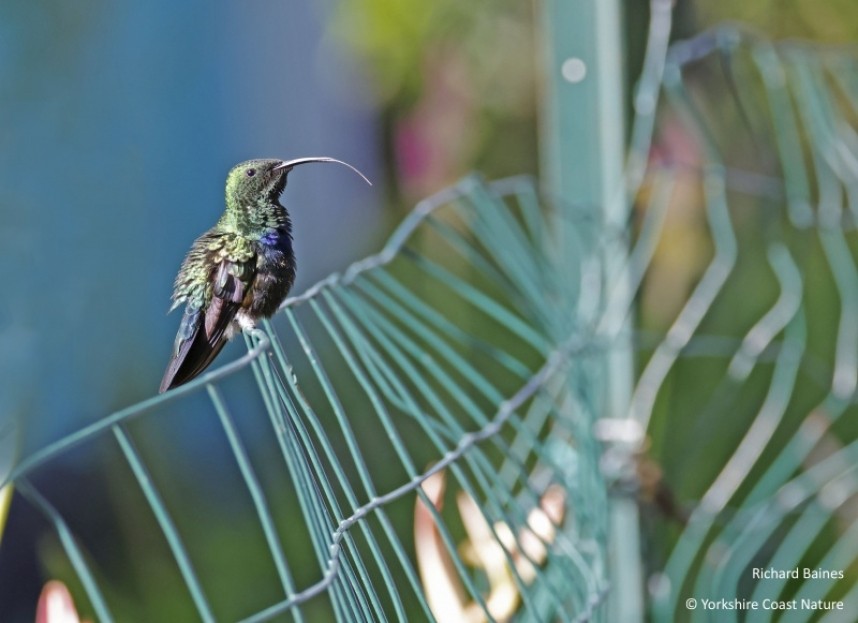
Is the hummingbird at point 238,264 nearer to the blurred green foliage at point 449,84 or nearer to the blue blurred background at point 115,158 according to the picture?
the blue blurred background at point 115,158

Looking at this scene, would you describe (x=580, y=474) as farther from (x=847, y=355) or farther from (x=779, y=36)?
(x=779, y=36)

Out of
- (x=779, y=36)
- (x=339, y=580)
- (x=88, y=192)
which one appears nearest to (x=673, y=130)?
(x=779, y=36)

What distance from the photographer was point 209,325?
0.81 ft

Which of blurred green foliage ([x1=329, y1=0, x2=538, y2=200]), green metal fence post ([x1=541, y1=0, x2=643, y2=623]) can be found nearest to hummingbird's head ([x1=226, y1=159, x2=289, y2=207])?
green metal fence post ([x1=541, y1=0, x2=643, y2=623])

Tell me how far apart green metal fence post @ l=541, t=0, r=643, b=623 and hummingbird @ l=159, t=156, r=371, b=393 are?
409 millimetres

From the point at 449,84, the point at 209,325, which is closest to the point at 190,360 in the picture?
the point at 209,325

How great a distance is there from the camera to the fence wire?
12.6 inches

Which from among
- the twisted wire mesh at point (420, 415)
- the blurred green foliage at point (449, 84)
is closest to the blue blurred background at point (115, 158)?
the twisted wire mesh at point (420, 415)

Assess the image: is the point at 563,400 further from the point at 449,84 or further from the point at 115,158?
the point at 449,84

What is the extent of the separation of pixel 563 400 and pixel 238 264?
43cm

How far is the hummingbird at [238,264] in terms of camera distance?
0.25 meters

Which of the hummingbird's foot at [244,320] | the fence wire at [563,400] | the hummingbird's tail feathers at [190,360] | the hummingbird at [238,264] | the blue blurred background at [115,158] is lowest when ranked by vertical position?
the fence wire at [563,400]

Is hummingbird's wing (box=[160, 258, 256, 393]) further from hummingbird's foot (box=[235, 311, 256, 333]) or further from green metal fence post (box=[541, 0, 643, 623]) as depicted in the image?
green metal fence post (box=[541, 0, 643, 623])

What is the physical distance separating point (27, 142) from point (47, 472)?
0.18 m
